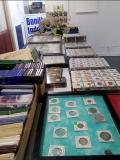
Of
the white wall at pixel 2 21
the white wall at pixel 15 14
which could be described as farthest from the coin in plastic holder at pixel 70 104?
the white wall at pixel 15 14

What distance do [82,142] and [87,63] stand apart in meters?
0.96

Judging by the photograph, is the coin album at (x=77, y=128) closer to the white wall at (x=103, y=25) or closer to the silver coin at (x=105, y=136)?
the silver coin at (x=105, y=136)

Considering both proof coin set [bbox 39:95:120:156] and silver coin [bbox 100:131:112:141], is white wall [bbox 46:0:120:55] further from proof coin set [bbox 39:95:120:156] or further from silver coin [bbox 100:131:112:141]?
silver coin [bbox 100:131:112:141]

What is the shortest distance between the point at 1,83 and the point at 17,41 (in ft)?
13.6

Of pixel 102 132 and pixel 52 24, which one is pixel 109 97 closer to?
pixel 102 132

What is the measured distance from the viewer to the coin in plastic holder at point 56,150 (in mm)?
717

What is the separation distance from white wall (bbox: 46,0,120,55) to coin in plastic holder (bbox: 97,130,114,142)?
388 cm

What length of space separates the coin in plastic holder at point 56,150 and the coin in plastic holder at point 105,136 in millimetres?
154

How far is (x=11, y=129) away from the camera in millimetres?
722

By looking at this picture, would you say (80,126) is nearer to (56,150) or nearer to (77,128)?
(77,128)

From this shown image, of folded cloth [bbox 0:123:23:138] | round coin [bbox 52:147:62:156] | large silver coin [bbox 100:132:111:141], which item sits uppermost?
folded cloth [bbox 0:123:23:138]

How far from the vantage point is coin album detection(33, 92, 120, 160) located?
724 millimetres

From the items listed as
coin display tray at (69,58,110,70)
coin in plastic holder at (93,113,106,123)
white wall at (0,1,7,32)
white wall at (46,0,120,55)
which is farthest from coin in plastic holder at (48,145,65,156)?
white wall at (46,0,120,55)

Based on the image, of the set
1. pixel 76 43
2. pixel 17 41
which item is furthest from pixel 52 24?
pixel 17 41
